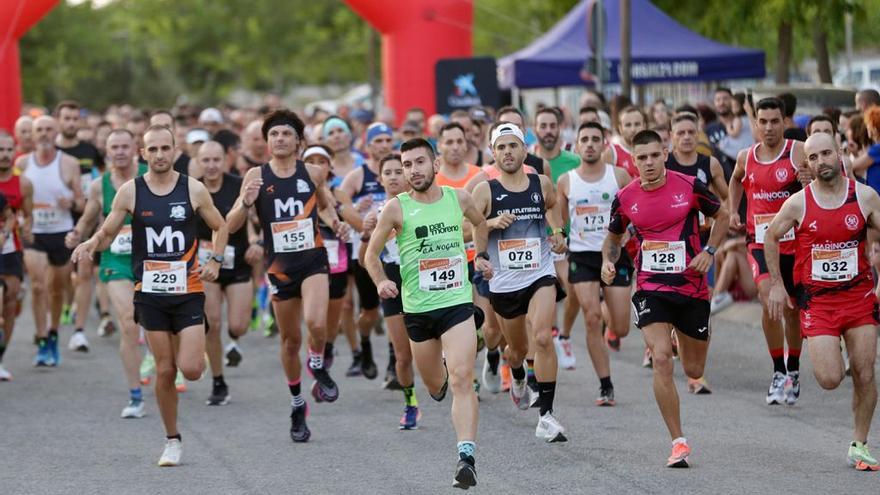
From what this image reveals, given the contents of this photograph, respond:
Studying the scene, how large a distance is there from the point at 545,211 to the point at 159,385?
2.65 m

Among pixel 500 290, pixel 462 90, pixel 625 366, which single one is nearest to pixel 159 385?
pixel 500 290

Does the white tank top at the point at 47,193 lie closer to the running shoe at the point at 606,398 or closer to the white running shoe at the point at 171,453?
the white running shoe at the point at 171,453

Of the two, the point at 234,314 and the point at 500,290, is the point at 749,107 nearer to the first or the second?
the point at 500,290

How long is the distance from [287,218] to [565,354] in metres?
3.58

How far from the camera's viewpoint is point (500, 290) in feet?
33.2

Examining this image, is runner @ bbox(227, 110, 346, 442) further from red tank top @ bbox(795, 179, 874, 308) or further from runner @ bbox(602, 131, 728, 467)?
red tank top @ bbox(795, 179, 874, 308)

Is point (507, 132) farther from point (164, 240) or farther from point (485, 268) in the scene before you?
point (164, 240)

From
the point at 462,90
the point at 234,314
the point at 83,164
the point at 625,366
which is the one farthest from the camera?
the point at 462,90

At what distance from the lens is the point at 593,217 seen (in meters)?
11.5

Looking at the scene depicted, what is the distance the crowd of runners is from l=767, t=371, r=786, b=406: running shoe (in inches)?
2.0

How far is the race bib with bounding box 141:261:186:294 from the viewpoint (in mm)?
9539

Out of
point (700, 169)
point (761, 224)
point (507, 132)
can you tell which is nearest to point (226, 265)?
point (507, 132)

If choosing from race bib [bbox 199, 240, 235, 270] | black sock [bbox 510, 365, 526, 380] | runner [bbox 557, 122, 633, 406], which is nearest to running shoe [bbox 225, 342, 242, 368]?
race bib [bbox 199, 240, 235, 270]

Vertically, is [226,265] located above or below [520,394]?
above
